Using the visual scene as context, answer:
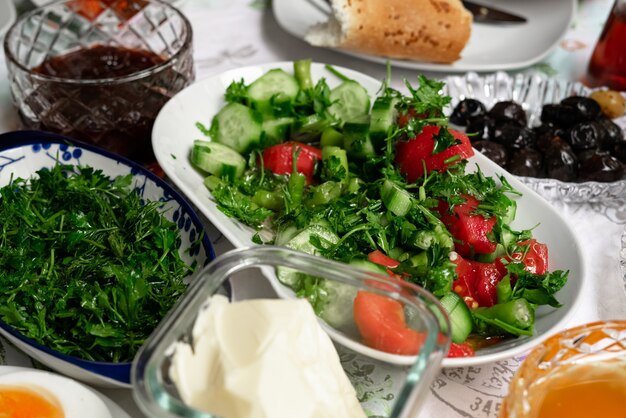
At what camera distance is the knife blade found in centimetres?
198

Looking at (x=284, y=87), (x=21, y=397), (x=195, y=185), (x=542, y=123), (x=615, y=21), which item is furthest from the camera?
(x=615, y=21)

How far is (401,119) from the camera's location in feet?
4.50

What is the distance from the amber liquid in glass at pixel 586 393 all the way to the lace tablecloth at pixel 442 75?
15 centimetres

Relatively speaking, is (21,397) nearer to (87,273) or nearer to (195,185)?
(87,273)

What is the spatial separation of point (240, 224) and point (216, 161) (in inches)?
6.6

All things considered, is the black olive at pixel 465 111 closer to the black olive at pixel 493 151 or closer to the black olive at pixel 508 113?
the black olive at pixel 508 113

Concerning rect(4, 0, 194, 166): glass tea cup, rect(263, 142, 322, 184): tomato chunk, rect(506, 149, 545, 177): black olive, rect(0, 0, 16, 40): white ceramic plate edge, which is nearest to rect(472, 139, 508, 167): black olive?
rect(506, 149, 545, 177): black olive

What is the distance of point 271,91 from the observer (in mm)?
1461

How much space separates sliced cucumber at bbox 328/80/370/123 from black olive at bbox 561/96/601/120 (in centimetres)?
45

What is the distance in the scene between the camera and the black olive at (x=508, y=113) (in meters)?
1.52

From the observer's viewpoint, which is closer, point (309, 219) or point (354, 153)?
point (309, 219)

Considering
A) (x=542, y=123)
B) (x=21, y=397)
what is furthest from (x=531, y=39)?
(x=21, y=397)

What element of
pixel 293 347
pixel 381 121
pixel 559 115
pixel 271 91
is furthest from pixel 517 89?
pixel 293 347

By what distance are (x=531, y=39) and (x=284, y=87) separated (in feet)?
2.68
